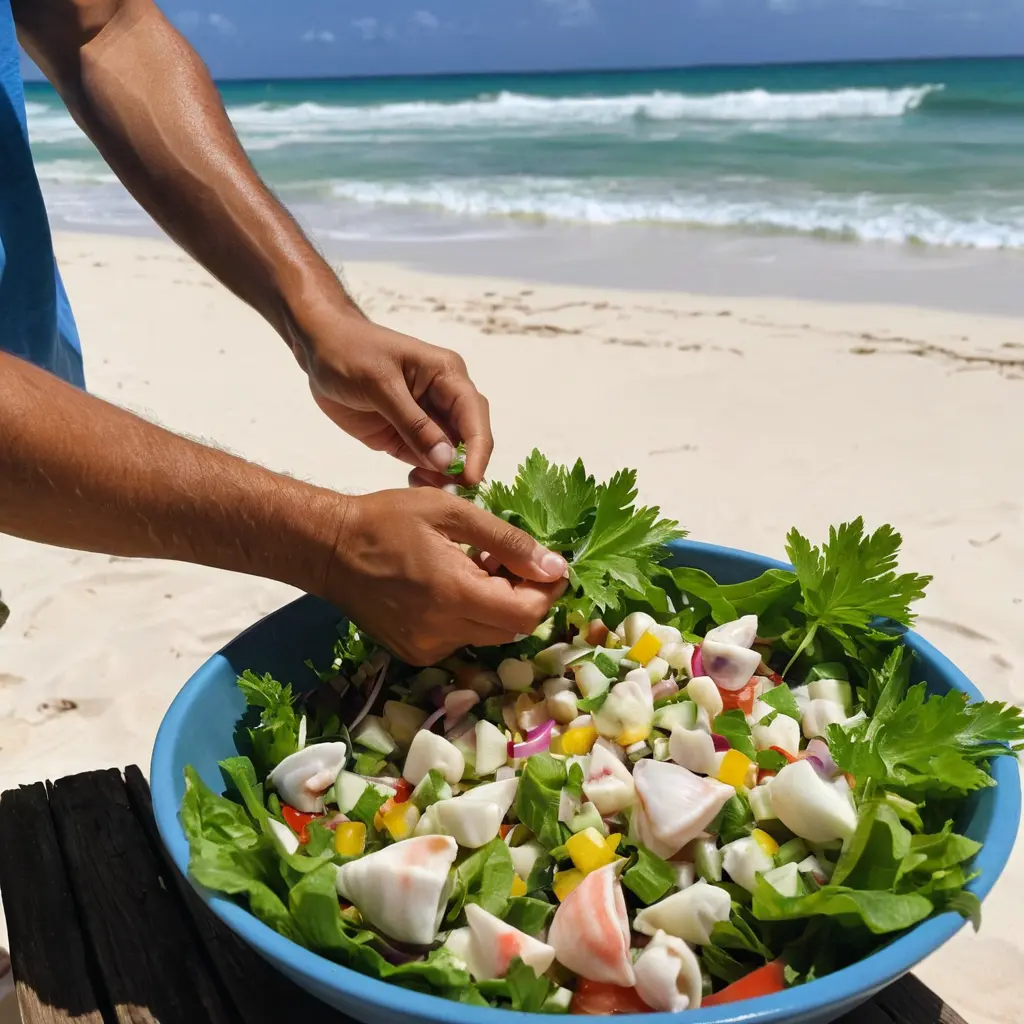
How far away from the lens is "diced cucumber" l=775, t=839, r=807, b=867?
1.16m

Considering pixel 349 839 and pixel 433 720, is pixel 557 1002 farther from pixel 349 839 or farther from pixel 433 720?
pixel 433 720

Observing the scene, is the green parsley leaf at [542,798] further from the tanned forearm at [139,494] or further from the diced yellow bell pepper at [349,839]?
the tanned forearm at [139,494]

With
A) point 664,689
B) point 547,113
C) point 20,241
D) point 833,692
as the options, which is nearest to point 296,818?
point 664,689

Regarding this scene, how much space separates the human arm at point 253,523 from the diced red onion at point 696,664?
22 cm

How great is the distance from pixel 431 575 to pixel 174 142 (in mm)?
1258

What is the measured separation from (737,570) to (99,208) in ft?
42.0

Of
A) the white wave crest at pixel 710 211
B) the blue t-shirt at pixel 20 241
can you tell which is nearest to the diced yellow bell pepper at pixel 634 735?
the blue t-shirt at pixel 20 241

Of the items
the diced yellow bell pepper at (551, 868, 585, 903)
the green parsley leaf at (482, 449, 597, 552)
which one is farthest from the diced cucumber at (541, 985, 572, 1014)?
the green parsley leaf at (482, 449, 597, 552)

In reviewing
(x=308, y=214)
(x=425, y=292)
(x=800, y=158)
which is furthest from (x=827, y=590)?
(x=800, y=158)

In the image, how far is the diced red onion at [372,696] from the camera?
57.0 inches

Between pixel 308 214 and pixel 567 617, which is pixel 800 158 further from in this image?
pixel 567 617

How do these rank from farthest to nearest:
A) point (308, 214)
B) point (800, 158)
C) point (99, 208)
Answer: point (800, 158) → point (99, 208) → point (308, 214)

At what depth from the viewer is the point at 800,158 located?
46.0 ft

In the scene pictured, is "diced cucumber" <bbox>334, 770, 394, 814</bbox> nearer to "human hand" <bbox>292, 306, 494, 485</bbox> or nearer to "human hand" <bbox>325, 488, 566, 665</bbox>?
"human hand" <bbox>325, 488, 566, 665</bbox>
